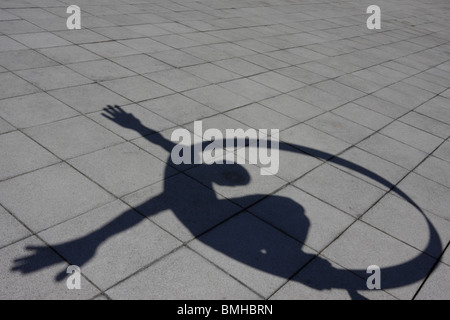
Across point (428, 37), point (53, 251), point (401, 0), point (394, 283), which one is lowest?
point (394, 283)

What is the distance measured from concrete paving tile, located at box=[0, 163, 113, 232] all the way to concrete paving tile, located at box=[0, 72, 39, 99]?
2.29 metres

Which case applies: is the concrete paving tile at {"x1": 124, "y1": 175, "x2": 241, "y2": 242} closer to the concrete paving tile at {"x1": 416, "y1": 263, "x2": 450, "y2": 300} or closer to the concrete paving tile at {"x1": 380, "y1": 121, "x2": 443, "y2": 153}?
the concrete paving tile at {"x1": 416, "y1": 263, "x2": 450, "y2": 300}

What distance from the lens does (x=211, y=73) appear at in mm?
8641

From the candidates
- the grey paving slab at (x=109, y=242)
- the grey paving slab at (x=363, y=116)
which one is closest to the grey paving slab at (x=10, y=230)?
the grey paving slab at (x=109, y=242)

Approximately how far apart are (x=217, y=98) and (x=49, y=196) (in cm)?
401

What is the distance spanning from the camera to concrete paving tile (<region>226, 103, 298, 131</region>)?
6867 mm

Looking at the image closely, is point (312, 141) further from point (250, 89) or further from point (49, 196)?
point (49, 196)

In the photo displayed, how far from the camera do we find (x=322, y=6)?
1816cm

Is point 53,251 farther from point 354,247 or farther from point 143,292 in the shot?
point 354,247

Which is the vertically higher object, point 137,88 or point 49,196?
point 137,88

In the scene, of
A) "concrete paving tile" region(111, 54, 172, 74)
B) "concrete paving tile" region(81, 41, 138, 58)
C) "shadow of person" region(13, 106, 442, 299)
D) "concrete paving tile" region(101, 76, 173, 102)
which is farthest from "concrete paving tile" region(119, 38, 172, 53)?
"shadow of person" region(13, 106, 442, 299)

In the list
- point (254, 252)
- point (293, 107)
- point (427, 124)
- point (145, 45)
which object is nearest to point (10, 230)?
point (254, 252)
